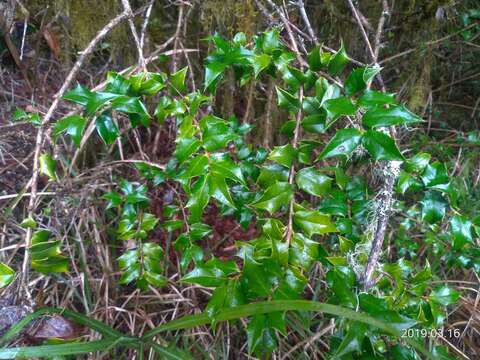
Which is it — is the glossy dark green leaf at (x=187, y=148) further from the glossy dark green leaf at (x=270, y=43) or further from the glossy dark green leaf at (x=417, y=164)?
the glossy dark green leaf at (x=417, y=164)

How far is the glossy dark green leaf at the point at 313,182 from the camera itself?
769mm

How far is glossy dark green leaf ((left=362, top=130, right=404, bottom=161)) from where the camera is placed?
651 millimetres

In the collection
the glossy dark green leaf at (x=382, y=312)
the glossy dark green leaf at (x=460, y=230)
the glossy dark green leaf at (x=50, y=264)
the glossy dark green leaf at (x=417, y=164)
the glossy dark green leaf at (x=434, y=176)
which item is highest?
the glossy dark green leaf at (x=417, y=164)

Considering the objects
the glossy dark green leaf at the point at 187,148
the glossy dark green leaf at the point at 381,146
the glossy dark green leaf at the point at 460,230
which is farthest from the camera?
the glossy dark green leaf at the point at 460,230

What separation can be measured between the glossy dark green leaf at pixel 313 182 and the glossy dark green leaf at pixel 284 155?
1.2 inches

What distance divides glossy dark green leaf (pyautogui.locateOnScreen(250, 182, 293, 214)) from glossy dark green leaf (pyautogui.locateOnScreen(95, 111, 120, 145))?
0.31 metres

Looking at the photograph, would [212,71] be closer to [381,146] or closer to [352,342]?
[381,146]

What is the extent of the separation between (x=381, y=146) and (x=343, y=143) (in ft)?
0.18

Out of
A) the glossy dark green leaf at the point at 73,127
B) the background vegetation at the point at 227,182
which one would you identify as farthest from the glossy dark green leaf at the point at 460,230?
the glossy dark green leaf at the point at 73,127

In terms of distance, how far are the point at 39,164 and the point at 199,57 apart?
0.85 metres

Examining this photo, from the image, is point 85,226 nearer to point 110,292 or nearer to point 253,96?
point 110,292

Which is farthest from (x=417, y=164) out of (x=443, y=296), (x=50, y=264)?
(x=50, y=264)

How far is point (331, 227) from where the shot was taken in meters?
0.74

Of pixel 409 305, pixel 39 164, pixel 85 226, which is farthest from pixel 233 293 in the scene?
pixel 85 226
